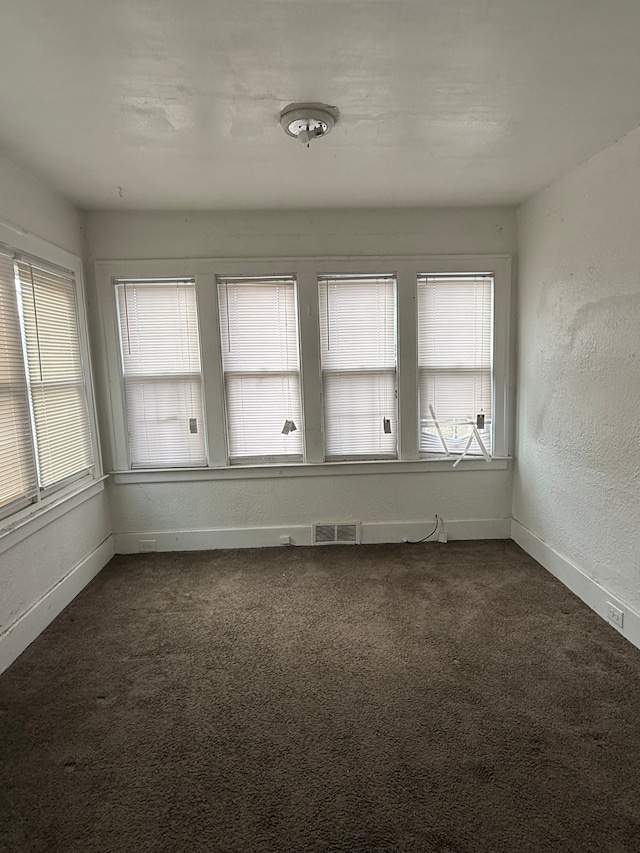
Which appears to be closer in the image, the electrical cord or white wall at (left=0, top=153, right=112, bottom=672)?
white wall at (left=0, top=153, right=112, bottom=672)

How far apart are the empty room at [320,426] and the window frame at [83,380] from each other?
0.03 m

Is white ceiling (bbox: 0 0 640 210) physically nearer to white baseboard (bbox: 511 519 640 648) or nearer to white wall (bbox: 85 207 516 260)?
white wall (bbox: 85 207 516 260)

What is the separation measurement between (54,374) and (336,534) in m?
2.36

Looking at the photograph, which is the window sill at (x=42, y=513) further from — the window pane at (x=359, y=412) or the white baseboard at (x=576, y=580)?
the white baseboard at (x=576, y=580)

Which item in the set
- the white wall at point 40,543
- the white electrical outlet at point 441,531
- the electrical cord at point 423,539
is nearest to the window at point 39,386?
the white wall at point 40,543

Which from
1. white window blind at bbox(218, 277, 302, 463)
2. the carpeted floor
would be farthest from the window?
white window blind at bbox(218, 277, 302, 463)

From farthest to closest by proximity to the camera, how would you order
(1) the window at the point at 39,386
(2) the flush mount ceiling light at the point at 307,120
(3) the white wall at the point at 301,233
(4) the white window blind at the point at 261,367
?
(4) the white window blind at the point at 261,367
(3) the white wall at the point at 301,233
(1) the window at the point at 39,386
(2) the flush mount ceiling light at the point at 307,120

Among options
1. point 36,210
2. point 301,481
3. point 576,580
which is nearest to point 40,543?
point 301,481

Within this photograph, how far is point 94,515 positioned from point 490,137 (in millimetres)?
3494

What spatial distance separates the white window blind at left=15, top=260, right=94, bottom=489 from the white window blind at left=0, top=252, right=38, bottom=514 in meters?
0.07

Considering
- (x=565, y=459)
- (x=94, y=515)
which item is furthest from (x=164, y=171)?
(x=565, y=459)

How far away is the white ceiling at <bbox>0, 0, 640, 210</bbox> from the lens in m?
1.55

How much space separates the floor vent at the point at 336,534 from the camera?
385 centimetres

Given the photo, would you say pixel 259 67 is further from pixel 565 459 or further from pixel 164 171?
pixel 565 459
